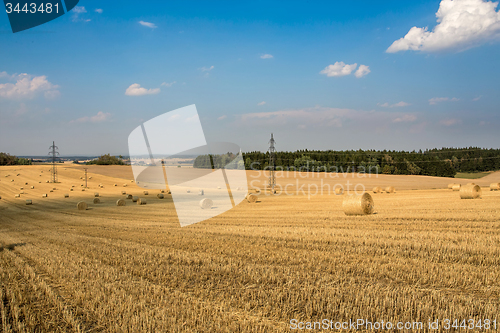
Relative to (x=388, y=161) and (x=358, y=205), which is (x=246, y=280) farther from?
(x=388, y=161)

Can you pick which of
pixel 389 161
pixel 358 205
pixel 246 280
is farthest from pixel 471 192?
pixel 389 161

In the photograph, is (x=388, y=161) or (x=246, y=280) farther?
(x=388, y=161)

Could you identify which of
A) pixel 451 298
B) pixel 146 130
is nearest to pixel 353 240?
pixel 451 298

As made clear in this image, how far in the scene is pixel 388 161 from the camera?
298ft

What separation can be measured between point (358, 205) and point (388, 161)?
270 ft

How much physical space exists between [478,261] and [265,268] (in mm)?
4937

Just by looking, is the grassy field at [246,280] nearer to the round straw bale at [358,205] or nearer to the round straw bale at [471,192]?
the round straw bale at [358,205]

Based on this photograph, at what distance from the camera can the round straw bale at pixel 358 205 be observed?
54.3 ft

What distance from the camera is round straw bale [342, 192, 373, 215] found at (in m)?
16.6

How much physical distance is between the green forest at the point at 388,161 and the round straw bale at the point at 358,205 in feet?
203

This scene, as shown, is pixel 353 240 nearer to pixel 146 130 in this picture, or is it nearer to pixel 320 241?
pixel 320 241

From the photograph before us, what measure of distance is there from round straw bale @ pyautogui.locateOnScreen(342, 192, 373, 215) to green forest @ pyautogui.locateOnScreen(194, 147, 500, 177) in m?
61.9

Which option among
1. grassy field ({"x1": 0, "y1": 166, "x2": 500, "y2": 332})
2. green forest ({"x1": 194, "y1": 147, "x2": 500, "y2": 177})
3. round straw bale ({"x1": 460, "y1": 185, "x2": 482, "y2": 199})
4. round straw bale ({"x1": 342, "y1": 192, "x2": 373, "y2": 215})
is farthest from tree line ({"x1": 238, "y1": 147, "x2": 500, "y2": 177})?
grassy field ({"x1": 0, "y1": 166, "x2": 500, "y2": 332})

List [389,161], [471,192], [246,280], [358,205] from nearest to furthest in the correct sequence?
[246,280] → [358,205] → [471,192] → [389,161]
